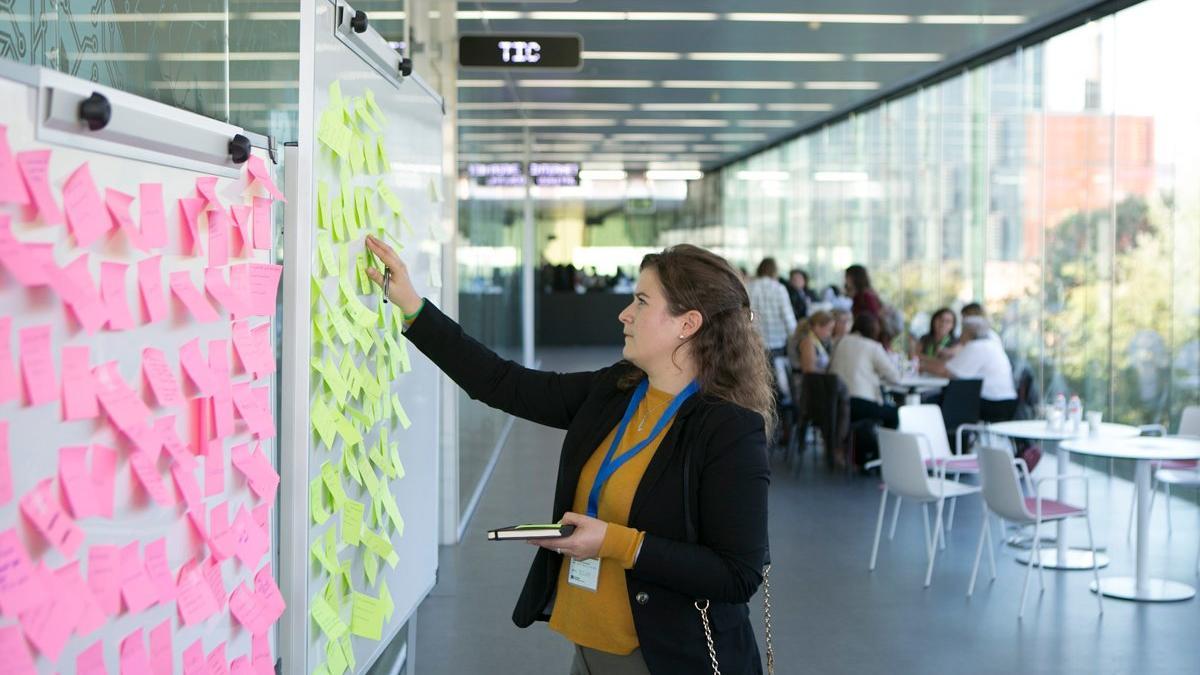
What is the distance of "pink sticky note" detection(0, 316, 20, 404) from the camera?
1.31m

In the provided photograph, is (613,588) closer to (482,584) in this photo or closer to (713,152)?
(482,584)

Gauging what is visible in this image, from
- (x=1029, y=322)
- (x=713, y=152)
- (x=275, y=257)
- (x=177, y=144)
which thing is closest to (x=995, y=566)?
(x=1029, y=322)

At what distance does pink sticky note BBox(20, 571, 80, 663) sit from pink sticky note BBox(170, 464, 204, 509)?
0.30 meters

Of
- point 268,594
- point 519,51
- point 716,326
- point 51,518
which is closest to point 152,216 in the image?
point 51,518

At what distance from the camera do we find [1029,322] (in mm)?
10656

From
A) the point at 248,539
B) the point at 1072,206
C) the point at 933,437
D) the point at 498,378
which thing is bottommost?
the point at 933,437

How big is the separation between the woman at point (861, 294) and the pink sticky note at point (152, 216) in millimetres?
Result: 10233

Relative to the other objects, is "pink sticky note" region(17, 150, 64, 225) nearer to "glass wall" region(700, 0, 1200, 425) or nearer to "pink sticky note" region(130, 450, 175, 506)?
"pink sticky note" region(130, 450, 175, 506)

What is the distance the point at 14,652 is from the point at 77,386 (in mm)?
312

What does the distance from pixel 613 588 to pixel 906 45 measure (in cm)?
1008

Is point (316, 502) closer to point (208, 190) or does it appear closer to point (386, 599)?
point (386, 599)

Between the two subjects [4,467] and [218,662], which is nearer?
[4,467]

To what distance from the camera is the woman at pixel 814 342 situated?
10.6 m

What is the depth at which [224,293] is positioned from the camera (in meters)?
1.92
